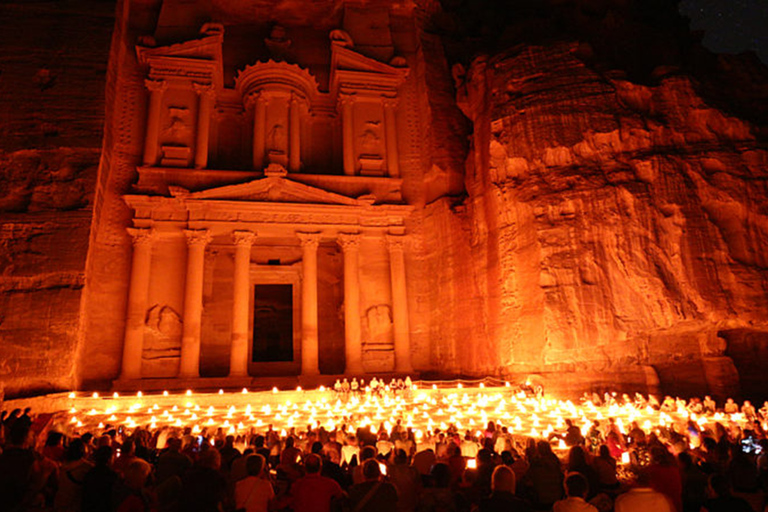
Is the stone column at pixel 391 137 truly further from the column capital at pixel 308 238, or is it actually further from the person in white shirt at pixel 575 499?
the person in white shirt at pixel 575 499

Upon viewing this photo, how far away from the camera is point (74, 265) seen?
58.0ft

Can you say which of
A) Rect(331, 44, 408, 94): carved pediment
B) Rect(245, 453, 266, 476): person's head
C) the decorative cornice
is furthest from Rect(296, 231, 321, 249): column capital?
Rect(245, 453, 266, 476): person's head

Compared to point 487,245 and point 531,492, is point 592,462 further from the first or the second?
point 487,245

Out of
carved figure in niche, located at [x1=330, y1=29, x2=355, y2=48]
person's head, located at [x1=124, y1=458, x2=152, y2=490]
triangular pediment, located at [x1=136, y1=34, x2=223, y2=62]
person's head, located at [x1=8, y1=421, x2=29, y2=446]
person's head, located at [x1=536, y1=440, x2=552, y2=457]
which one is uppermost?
carved figure in niche, located at [x1=330, y1=29, x2=355, y2=48]

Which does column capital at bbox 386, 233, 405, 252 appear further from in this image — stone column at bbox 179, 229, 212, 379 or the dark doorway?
stone column at bbox 179, 229, 212, 379

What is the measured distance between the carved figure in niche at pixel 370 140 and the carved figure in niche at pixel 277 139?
3695 mm

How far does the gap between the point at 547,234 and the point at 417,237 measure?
7.57m

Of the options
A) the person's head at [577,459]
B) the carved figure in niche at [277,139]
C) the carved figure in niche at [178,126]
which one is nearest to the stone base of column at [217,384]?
the carved figure in niche at [277,139]

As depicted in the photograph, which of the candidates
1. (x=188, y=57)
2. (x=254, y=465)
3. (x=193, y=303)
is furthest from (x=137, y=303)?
(x=254, y=465)

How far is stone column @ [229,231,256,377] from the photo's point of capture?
20.5 m

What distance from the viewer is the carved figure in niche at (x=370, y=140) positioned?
978 inches

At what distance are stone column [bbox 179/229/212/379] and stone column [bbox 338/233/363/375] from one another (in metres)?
5.86

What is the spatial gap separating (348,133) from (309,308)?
342 inches

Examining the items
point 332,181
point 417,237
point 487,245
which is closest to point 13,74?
point 332,181
